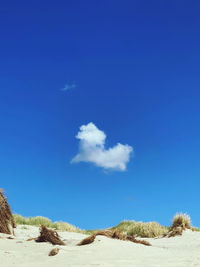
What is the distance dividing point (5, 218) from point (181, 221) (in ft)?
24.4

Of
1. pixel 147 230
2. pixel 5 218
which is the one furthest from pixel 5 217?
pixel 147 230

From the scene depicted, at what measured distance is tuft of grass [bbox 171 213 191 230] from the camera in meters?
17.3

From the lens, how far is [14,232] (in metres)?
14.9

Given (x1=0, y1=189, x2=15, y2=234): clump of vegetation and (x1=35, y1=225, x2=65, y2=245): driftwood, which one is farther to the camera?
(x1=0, y1=189, x2=15, y2=234): clump of vegetation

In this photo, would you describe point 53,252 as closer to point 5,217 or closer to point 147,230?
point 5,217

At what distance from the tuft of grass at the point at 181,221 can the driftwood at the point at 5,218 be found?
22.9 feet

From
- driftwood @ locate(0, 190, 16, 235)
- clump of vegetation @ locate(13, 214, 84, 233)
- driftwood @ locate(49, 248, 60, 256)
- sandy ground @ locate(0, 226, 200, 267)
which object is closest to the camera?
sandy ground @ locate(0, 226, 200, 267)

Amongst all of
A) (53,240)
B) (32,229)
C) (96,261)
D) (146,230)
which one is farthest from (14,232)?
(96,261)

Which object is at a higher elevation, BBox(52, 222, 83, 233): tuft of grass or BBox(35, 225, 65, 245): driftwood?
BBox(52, 222, 83, 233): tuft of grass

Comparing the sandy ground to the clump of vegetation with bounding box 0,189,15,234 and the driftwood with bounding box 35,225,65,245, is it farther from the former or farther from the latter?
the clump of vegetation with bounding box 0,189,15,234

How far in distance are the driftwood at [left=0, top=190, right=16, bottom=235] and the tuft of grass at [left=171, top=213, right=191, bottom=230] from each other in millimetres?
6976

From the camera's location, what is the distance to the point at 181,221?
57.2ft

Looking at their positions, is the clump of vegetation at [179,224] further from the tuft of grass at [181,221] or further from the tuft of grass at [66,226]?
the tuft of grass at [66,226]

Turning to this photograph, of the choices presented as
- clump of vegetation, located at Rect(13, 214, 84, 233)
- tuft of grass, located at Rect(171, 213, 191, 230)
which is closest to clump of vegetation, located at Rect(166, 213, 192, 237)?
tuft of grass, located at Rect(171, 213, 191, 230)
